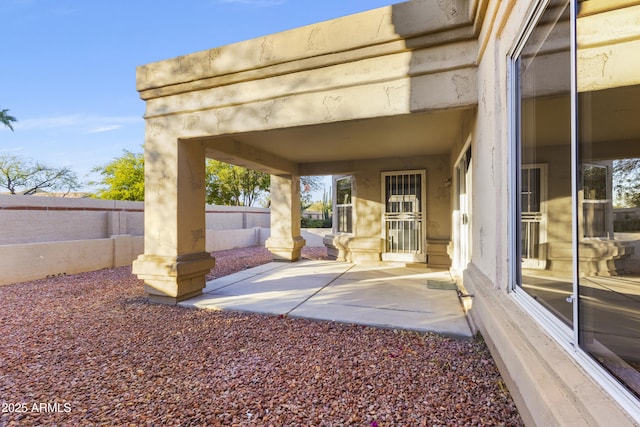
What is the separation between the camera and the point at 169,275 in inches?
153

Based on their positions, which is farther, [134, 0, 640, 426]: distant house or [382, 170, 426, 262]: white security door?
[382, 170, 426, 262]: white security door

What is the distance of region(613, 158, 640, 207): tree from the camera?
150 cm

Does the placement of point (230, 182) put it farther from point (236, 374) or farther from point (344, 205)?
point (236, 374)

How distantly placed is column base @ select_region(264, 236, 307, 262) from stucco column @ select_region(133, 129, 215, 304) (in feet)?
10.9

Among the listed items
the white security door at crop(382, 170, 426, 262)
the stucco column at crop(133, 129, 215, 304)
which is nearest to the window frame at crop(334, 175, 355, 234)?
the white security door at crop(382, 170, 426, 262)

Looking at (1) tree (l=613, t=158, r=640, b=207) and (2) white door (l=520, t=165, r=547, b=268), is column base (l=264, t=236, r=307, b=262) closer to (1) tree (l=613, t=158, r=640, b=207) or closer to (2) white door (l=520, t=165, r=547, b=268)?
(2) white door (l=520, t=165, r=547, b=268)

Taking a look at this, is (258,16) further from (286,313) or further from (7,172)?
(7,172)

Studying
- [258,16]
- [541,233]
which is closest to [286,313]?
[541,233]

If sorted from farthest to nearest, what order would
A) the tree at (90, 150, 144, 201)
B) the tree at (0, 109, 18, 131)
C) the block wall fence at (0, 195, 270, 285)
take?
the tree at (90, 150, 144, 201), the tree at (0, 109, 18, 131), the block wall fence at (0, 195, 270, 285)

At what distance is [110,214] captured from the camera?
7.36 meters

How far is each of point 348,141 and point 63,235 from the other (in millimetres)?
6912

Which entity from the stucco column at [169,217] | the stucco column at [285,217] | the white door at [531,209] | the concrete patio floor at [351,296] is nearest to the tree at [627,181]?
the white door at [531,209]

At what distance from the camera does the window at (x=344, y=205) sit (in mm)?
7621

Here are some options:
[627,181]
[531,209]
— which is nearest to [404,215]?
[531,209]
